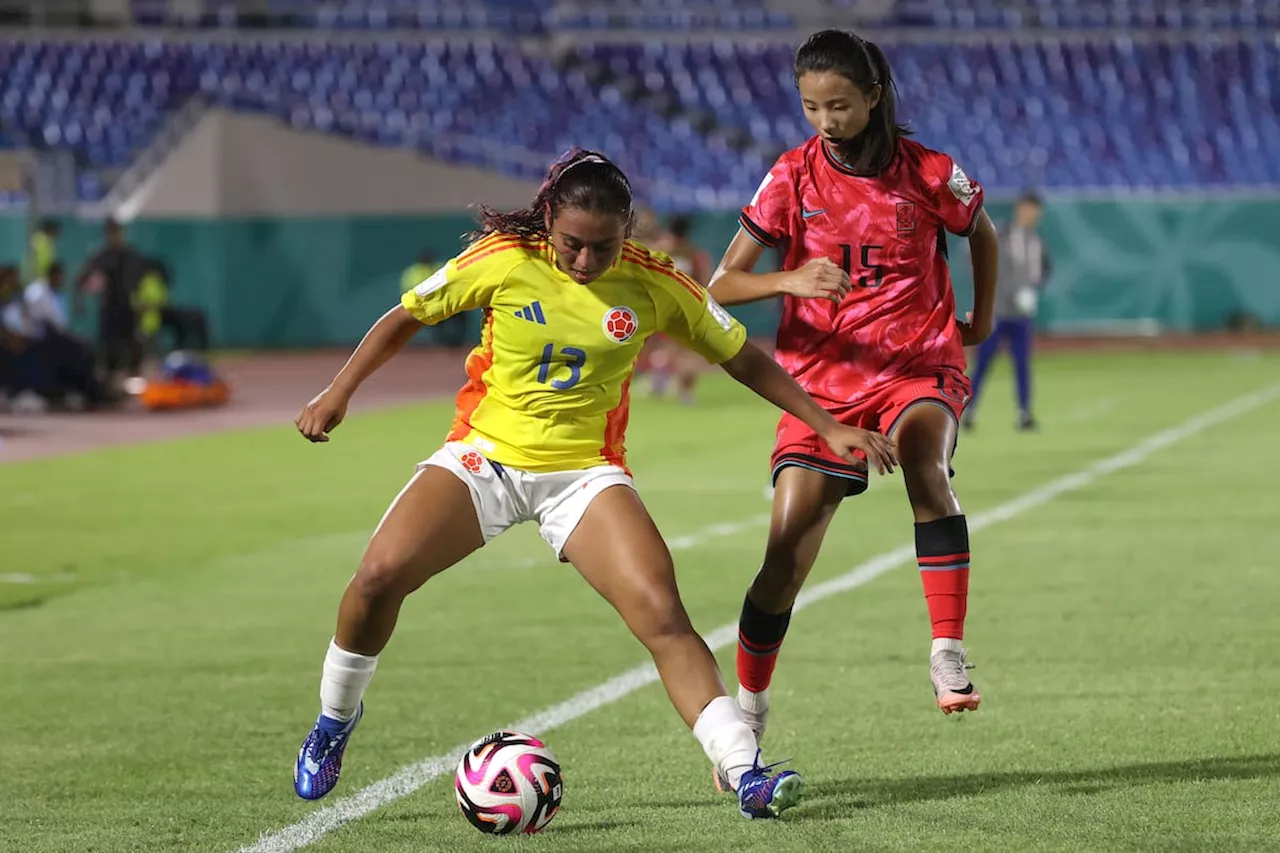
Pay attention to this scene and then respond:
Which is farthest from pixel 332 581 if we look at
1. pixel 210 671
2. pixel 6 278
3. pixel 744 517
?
pixel 6 278

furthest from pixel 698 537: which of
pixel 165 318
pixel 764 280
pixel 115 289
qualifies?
pixel 165 318

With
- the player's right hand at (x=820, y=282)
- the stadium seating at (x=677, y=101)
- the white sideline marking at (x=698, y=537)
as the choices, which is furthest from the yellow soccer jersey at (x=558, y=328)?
the stadium seating at (x=677, y=101)

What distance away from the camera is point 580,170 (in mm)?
5387

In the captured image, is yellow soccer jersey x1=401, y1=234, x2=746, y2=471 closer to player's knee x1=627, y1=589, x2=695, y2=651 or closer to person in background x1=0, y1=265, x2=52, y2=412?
player's knee x1=627, y1=589, x2=695, y2=651

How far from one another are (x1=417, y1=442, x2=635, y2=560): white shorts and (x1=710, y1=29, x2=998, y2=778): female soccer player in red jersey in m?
0.79

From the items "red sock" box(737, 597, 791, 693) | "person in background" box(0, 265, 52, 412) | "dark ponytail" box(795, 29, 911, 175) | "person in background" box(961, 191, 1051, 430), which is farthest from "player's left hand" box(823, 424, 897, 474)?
"person in background" box(0, 265, 52, 412)

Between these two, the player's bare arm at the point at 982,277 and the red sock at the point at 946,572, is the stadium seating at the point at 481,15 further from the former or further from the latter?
the red sock at the point at 946,572

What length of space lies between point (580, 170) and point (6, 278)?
19.3 m

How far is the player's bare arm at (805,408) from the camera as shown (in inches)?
223

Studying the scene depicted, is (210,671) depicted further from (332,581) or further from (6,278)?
(6,278)

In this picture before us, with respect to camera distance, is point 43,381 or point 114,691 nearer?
point 114,691

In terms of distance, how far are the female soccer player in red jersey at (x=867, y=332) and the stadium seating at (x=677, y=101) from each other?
32929 millimetres

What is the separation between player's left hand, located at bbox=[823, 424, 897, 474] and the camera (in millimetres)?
5668

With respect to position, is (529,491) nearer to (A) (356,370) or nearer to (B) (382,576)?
(B) (382,576)
